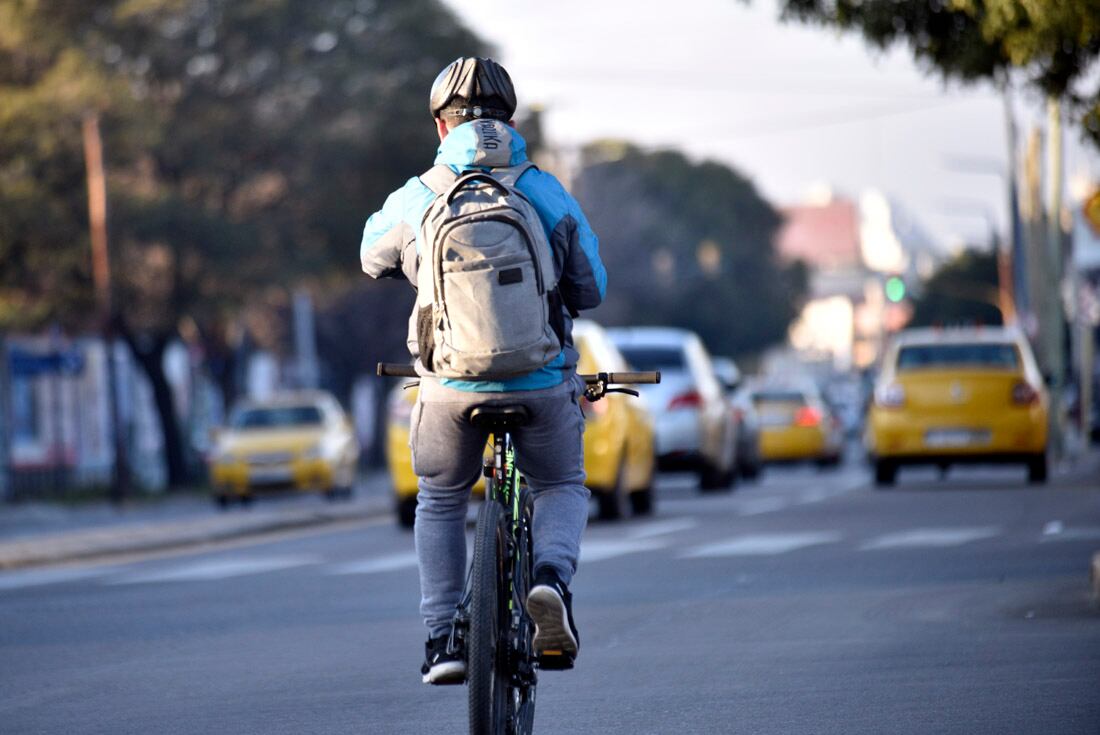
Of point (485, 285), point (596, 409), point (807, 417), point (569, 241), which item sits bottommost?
point (807, 417)

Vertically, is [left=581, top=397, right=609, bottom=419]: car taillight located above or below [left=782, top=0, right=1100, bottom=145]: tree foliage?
below

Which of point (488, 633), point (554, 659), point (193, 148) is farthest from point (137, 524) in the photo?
point (488, 633)

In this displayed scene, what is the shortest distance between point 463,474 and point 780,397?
33.7 m

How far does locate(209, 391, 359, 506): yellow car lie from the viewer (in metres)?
31.6

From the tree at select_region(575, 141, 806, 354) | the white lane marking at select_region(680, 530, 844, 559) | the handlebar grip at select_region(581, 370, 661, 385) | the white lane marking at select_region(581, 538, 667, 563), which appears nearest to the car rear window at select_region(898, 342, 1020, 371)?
the white lane marking at select_region(680, 530, 844, 559)

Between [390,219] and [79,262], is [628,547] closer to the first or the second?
[390,219]

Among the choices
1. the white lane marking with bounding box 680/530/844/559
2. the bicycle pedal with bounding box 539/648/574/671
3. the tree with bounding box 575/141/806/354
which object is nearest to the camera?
the bicycle pedal with bounding box 539/648/574/671

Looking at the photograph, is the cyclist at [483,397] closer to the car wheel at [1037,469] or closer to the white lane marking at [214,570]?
the white lane marking at [214,570]

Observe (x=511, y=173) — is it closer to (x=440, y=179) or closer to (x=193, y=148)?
(x=440, y=179)

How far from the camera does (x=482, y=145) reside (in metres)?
6.31

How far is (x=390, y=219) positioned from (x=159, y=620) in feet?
18.1

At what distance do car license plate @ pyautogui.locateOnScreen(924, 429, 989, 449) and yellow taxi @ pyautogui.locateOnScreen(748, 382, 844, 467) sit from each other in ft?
47.9

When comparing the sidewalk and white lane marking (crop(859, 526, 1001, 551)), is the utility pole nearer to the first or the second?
the sidewalk

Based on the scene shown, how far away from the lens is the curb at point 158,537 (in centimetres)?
1795
